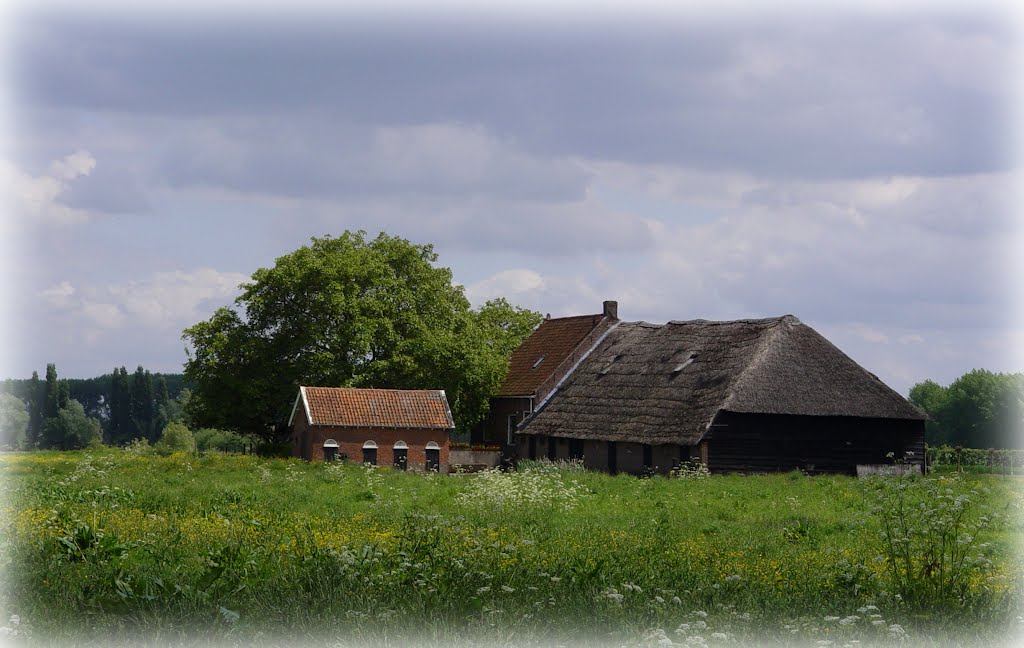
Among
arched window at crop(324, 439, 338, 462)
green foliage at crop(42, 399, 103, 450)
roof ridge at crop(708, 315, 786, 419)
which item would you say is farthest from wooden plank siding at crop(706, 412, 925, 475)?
green foliage at crop(42, 399, 103, 450)

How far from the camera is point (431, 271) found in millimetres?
55031

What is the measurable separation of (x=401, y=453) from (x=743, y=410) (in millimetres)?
14303

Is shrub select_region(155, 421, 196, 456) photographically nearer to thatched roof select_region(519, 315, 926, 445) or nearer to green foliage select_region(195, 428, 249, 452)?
green foliage select_region(195, 428, 249, 452)

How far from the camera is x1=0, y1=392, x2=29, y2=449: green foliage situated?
3789 inches

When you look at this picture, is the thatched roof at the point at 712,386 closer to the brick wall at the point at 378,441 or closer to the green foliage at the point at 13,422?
the brick wall at the point at 378,441

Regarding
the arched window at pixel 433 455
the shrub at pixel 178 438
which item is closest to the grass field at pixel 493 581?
the arched window at pixel 433 455

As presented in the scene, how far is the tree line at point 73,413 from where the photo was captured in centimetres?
11006

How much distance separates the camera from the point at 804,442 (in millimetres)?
40938

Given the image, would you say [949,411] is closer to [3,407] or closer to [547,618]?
[3,407]

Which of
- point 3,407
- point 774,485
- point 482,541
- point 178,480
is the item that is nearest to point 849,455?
point 774,485

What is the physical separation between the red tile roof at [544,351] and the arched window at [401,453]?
829cm

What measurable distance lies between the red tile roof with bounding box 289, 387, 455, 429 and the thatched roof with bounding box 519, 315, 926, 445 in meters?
5.22

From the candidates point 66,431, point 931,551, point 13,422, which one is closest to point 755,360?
point 931,551

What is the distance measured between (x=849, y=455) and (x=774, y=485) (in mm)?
11512
